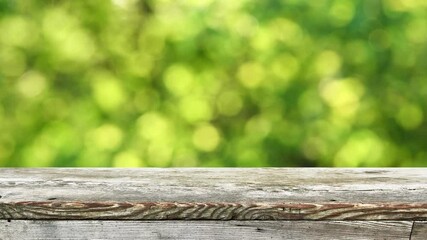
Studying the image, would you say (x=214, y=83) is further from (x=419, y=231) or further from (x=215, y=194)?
(x=419, y=231)

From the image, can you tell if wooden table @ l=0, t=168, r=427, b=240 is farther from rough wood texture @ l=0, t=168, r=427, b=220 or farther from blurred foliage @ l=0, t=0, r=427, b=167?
blurred foliage @ l=0, t=0, r=427, b=167

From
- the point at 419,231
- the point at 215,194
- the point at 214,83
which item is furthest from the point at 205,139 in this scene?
the point at 419,231

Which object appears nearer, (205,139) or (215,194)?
(215,194)

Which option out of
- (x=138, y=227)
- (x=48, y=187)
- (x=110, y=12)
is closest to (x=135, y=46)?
(x=110, y=12)

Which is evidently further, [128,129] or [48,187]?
[128,129]

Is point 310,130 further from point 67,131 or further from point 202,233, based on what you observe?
point 202,233

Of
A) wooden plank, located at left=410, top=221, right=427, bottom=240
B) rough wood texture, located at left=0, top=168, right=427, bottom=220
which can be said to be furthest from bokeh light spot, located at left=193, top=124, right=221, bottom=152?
wooden plank, located at left=410, top=221, right=427, bottom=240
